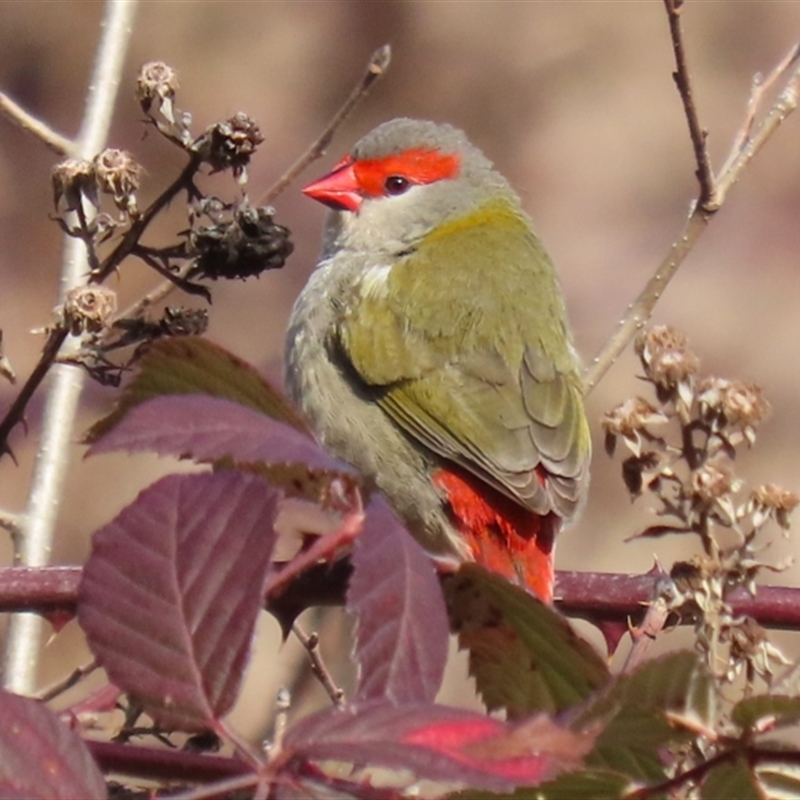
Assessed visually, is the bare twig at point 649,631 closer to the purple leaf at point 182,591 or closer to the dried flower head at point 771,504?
the dried flower head at point 771,504

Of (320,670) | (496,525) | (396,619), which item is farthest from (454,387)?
(396,619)

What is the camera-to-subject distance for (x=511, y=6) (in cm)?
608

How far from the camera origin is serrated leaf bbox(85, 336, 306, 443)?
0.97 metres

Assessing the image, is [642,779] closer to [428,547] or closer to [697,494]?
[697,494]

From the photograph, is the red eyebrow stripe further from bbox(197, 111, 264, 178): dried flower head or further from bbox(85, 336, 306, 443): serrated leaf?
bbox(85, 336, 306, 443): serrated leaf

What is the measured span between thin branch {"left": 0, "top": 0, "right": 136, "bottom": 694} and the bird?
2.38 ft

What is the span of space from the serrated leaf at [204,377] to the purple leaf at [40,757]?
25 centimetres

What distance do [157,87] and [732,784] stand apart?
133 centimetres

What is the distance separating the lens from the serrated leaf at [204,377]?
970 mm

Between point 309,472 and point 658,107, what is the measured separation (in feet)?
17.7

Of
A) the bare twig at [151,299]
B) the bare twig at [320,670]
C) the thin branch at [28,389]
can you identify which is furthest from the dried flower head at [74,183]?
the bare twig at [320,670]

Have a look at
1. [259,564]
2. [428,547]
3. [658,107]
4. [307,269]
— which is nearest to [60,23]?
[307,269]

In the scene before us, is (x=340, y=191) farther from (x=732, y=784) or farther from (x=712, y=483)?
(x=732, y=784)

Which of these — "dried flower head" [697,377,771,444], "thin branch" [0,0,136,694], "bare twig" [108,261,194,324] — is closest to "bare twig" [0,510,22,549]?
"thin branch" [0,0,136,694]
